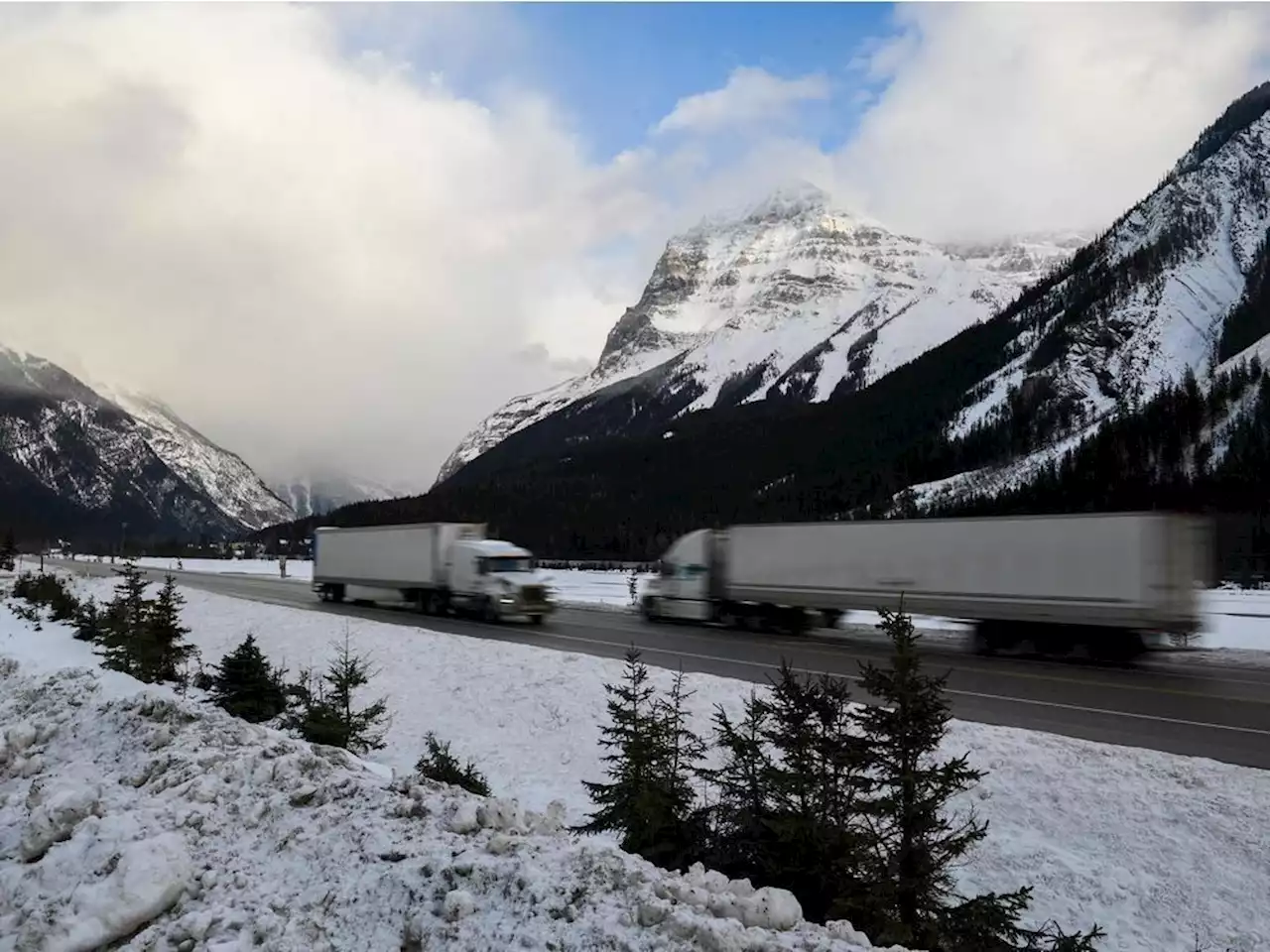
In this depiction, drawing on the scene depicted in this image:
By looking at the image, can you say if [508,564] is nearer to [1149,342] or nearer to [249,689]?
[249,689]

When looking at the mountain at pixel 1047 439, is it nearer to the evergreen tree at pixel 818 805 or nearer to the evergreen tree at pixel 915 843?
the evergreen tree at pixel 818 805

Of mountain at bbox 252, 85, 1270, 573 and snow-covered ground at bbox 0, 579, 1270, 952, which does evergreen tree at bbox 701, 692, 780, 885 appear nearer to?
snow-covered ground at bbox 0, 579, 1270, 952

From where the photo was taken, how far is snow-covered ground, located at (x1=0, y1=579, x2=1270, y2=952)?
5.61 meters

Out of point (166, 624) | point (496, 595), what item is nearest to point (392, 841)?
point (166, 624)

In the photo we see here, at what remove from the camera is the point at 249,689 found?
48.6 ft

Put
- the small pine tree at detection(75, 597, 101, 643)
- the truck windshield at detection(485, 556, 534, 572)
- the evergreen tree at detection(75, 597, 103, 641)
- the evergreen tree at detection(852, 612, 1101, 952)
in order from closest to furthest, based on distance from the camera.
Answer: the evergreen tree at detection(852, 612, 1101, 952) < the evergreen tree at detection(75, 597, 103, 641) < the small pine tree at detection(75, 597, 101, 643) < the truck windshield at detection(485, 556, 534, 572)

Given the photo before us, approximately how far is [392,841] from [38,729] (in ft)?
20.8

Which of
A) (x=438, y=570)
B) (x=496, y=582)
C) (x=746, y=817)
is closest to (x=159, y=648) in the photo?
(x=496, y=582)

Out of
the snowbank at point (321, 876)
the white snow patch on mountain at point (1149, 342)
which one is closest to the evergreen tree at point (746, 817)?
the snowbank at point (321, 876)

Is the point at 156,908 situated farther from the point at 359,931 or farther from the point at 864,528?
the point at 864,528

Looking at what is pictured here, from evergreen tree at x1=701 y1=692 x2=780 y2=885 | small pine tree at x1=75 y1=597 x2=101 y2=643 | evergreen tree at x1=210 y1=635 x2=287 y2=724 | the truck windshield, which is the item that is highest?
the truck windshield

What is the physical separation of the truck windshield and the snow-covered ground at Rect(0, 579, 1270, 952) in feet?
49.1

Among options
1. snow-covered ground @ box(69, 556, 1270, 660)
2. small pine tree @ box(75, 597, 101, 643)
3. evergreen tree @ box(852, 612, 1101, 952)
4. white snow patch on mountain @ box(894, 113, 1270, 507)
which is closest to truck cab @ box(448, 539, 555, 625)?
snow-covered ground @ box(69, 556, 1270, 660)

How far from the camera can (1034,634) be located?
70.5 ft
